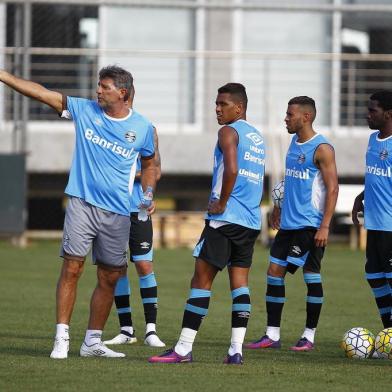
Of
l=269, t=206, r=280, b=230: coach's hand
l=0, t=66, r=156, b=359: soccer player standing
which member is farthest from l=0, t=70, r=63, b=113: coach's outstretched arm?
l=269, t=206, r=280, b=230: coach's hand

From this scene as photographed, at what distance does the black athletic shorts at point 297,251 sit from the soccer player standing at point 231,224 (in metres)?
1.32

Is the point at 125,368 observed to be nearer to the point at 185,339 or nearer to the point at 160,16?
the point at 185,339

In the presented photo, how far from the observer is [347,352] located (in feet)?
30.1

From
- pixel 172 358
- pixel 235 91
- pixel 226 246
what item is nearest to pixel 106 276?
pixel 172 358

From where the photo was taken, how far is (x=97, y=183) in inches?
341

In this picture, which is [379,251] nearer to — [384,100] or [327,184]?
[327,184]

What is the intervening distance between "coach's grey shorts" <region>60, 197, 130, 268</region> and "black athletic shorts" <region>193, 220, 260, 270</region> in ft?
2.03

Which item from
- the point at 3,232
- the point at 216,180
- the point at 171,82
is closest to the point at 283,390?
the point at 216,180

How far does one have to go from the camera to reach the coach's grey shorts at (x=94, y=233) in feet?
28.4

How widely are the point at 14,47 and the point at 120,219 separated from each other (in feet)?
43.7

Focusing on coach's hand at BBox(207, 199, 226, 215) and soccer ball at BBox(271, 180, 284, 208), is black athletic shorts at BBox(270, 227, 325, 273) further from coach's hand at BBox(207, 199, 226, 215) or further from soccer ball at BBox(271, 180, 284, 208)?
coach's hand at BBox(207, 199, 226, 215)

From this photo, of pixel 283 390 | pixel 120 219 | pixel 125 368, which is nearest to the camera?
pixel 283 390

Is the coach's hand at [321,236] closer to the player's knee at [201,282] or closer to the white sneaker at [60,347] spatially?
the player's knee at [201,282]

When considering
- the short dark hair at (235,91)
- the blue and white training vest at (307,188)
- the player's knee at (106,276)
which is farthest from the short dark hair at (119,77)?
the blue and white training vest at (307,188)
